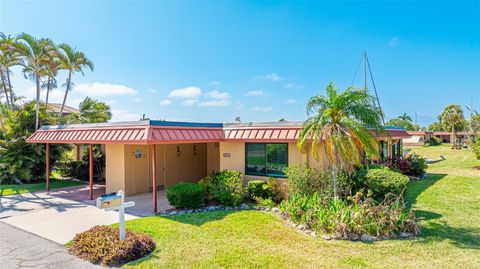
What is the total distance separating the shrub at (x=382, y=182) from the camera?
830 centimetres

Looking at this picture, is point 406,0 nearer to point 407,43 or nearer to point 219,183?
point 407,43

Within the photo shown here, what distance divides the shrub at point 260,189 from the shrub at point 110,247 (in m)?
4.39

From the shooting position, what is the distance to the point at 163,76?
809 inches

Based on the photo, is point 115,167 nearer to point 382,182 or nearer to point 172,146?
point 172,146

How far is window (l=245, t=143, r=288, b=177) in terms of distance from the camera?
10362 mm

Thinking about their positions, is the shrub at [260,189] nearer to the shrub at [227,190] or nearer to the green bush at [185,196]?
the shrub at [227,190]

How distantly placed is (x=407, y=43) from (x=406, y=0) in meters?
6.25

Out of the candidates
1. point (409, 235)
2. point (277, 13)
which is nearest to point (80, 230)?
point (409, 235)

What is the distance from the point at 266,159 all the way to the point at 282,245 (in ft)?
15.8

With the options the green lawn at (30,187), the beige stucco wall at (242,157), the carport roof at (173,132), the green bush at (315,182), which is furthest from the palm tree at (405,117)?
the green lawn at (30,187)

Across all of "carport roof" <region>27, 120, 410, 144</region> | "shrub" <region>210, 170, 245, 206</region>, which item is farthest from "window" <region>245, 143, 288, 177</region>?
"shrub" <region>210, 170, 245, 206</region>

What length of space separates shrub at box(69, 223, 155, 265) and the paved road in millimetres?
177

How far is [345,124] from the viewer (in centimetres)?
773

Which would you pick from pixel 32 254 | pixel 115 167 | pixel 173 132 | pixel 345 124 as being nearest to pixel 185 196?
pixel 173 132
